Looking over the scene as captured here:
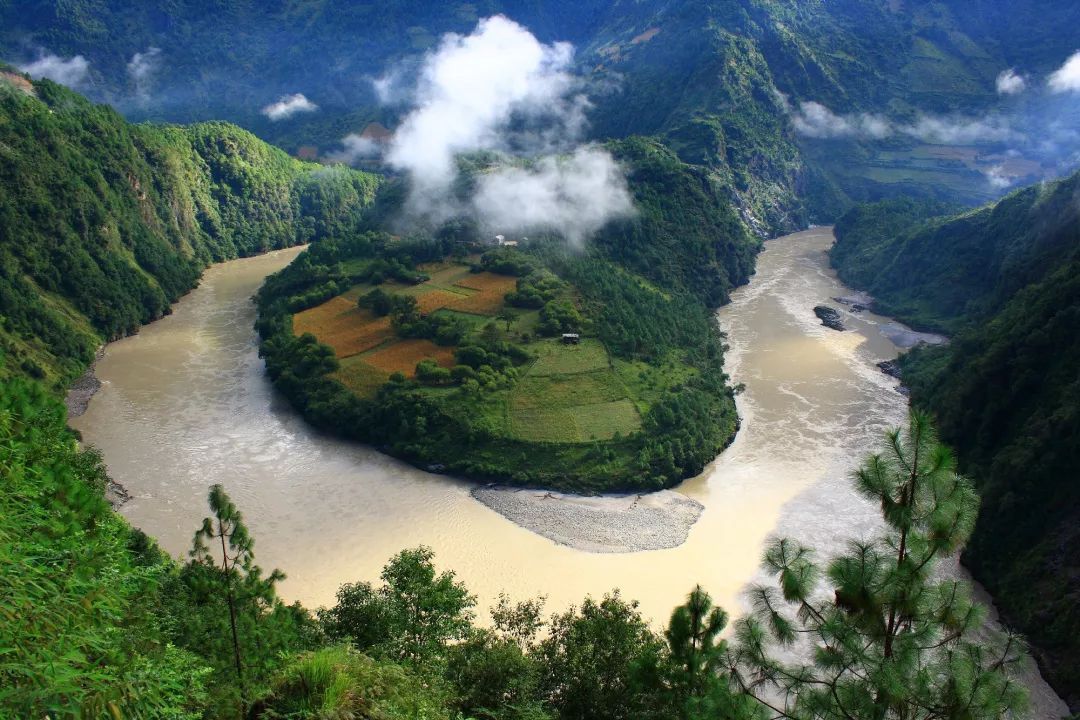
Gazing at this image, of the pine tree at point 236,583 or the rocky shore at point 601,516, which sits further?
the rocky shore at point 601,516

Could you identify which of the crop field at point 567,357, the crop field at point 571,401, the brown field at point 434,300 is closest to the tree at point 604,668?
the crop field at point 571,401

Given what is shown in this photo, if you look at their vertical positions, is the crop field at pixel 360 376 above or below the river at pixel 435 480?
above

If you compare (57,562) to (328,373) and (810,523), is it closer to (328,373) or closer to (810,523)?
(810,523)

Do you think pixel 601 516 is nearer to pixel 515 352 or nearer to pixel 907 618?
pixel 515 352

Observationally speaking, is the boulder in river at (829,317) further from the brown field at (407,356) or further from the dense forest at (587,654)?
the dense forest at (587,654)

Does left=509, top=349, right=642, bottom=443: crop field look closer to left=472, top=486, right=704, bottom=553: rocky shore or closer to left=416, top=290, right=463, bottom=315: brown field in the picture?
left=472, top=486, right=704, bottom=553: rocky shore

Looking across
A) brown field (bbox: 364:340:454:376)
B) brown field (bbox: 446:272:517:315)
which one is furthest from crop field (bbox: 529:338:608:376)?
brown field (bbox: 446:272:517:315)
